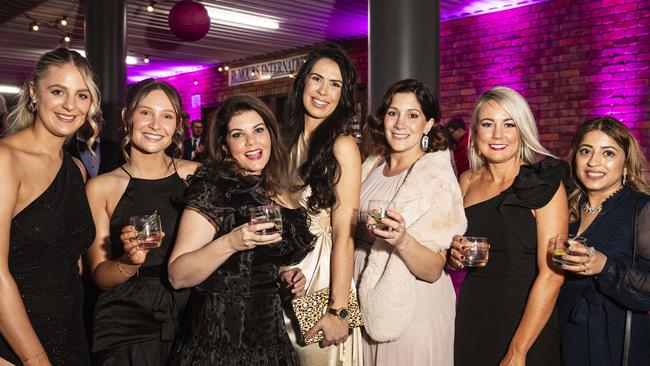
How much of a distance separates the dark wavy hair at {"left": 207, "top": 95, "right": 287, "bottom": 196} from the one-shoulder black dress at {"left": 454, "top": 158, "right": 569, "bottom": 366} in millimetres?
910

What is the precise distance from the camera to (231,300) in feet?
7.13

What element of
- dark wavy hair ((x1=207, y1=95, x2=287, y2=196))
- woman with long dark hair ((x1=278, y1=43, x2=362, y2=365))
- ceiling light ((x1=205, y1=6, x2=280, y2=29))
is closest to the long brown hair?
woman with long dark hair ((x1=278, y1=43, x2=362, y2=365))

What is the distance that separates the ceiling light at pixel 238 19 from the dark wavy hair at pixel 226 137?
6631 mm

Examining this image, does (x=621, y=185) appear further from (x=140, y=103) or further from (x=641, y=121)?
(x=641, y=121)

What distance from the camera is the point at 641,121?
7000mm

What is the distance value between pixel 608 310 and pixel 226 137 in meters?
1.73

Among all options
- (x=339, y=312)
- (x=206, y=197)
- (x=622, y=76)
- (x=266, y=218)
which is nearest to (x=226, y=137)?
(x=206, y=197)

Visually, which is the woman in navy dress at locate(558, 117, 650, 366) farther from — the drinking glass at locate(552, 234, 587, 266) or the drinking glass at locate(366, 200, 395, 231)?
the drinking glass at locate(366, 200, 395, 231)

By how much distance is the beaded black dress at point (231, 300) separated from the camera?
2135 millimetres

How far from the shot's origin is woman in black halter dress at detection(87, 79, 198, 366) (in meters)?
2.35

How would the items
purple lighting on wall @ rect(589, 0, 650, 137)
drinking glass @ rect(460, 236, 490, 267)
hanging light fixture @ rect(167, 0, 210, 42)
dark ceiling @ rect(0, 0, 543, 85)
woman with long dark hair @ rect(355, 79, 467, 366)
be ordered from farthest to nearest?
1. dark ceiling @ rect(0, 0, 543, 85)
2. purple lighting on wall @ rect(589, 0, 650, 137)
3. hanging light fixture @ rect(167, 0, 210, 42)
4. woman with long dark hair @ rect(355, 79, 467, 366)
5. drinking glass @ rect(460, 236, 490, 267)

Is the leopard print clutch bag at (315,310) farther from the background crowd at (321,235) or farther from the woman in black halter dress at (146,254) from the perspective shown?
the woman in black halter dress at (146,254)

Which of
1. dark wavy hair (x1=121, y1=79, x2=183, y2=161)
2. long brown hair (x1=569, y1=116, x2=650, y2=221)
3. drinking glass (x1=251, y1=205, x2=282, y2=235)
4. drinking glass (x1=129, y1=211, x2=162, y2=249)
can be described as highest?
dark wavy hair (x1=121, y1=79, x2=183, y2=161)

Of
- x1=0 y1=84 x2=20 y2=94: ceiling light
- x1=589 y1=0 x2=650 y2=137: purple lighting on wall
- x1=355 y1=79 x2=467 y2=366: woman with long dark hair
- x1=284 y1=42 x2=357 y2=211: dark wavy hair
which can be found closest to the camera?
x1=355 y1=79 x2=467 y2=366: woman with long dark hair
